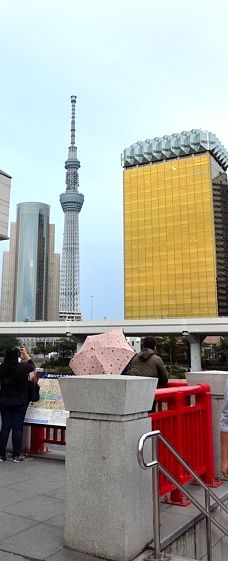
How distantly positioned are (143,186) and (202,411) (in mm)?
111775

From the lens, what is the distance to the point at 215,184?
372ft

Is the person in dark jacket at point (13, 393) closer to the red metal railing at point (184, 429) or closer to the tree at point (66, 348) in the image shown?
the red metal railing at point (184, 429)

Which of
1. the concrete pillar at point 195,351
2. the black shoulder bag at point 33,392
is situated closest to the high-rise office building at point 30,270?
the concrete pillar at point 195,351

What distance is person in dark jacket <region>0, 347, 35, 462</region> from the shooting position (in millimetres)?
6882

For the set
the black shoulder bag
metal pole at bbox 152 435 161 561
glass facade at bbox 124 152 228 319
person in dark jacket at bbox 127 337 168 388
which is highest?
glass facade at bbox 124 152 228 319

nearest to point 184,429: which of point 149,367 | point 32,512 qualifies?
point 149,367

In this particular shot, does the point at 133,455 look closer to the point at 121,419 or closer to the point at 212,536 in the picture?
the point at 121,419

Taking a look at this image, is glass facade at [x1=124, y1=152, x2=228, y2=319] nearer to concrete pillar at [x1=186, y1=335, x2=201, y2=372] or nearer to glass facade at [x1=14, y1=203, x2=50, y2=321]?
concrete pillar at [x1=186, y1=335, x2=201, y2=372]

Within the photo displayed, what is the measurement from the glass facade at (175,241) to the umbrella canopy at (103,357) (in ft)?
310

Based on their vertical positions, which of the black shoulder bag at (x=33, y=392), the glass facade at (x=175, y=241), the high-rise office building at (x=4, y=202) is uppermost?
the glass facade at (x=175, y=241)

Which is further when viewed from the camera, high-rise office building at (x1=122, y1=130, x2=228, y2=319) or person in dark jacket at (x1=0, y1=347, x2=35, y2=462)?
high-rise office building at (x1=122, y1=130, x2=228, y2=319)

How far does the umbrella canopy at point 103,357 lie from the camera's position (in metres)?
8.52

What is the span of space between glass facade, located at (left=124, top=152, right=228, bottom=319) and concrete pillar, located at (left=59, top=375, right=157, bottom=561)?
9956 centimetres

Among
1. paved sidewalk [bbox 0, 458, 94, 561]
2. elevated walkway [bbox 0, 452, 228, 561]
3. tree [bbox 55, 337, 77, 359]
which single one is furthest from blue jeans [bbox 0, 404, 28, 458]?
tree [bbox 55, 337, 77, 359]
